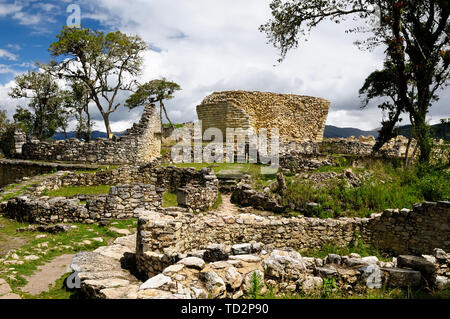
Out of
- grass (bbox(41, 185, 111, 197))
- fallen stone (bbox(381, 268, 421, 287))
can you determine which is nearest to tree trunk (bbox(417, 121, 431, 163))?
fallen stone (bbox(381, 268, 421, 287))

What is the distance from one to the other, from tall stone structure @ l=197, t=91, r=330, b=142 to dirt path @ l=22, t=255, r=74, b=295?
1990 cm

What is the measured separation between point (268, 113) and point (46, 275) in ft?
77.0

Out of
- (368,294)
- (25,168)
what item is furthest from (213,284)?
(25,168)

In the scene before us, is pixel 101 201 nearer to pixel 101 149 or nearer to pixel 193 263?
pixel 193 263

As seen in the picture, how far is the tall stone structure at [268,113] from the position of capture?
83.1 feet

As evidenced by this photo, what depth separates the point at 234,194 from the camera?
12.8 m

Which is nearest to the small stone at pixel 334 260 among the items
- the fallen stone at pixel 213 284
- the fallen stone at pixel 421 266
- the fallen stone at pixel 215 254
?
the fallen stone at pixel 421 266

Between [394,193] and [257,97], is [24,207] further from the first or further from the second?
[257,97]

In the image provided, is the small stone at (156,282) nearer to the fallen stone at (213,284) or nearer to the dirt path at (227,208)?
the fallen stone at (213,284)

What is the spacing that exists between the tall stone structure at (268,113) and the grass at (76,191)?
46.2ft

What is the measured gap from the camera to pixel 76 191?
12.7m

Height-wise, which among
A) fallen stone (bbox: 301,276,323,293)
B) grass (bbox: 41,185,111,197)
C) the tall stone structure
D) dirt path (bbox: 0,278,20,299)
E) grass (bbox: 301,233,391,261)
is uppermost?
the tall stone structure

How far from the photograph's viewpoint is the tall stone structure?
25.3 m

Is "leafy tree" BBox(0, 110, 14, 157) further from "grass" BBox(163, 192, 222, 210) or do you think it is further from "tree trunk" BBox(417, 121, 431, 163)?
"tree trunk" BBox(417, 121, 431, 163)
